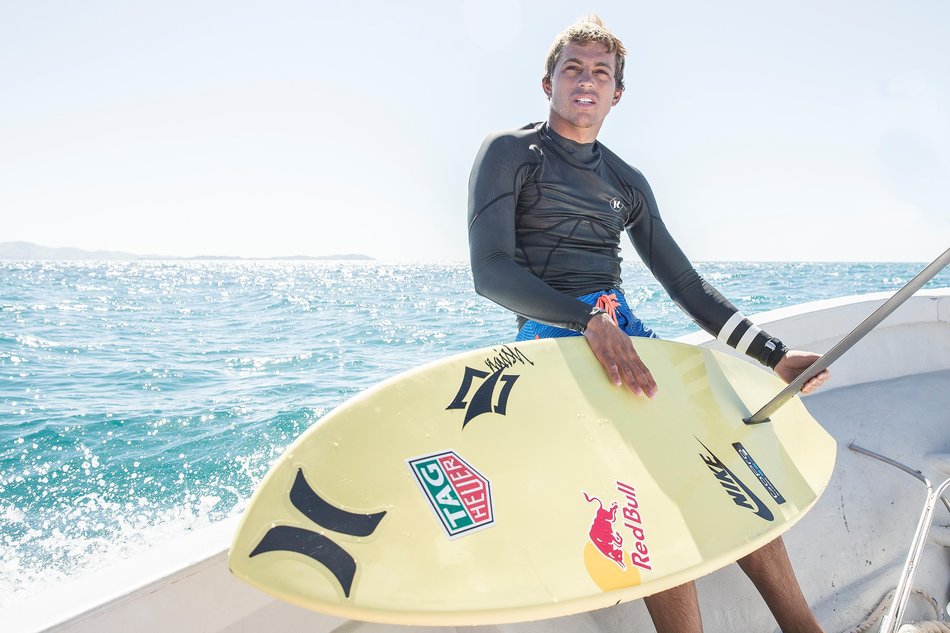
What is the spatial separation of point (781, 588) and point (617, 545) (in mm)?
661

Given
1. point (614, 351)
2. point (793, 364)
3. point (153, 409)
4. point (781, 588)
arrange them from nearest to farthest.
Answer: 1. point (614, 351)
2. point (781, 588)
3. point (793, 364)
4. point (153, 409)

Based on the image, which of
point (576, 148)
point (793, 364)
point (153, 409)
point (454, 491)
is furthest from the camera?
point (153, 409)

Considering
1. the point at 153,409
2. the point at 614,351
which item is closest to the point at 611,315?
the point at 614,351

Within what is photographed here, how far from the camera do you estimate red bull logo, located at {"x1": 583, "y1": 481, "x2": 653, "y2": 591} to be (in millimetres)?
970

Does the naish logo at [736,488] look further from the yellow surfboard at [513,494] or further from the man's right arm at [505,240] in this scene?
the man's right arm at [505,240]

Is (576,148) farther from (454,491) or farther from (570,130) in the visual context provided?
(454,491)

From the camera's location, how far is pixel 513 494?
107 centimetres

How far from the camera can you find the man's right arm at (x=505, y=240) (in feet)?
4.37

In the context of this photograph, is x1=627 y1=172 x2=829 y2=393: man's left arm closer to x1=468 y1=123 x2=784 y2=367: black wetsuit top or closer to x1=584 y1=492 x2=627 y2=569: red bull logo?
x1=468 y1=123 x2=784 y2=367: black wetsuit top

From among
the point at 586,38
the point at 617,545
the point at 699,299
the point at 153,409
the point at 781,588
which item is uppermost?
the point at 586,38

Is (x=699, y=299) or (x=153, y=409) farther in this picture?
(x=153, y=409)

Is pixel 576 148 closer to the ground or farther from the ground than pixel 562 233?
farther from the ground

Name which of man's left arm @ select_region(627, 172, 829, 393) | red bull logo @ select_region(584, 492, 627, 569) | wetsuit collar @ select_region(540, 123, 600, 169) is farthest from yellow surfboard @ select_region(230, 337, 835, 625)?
wetsuit collar @ select_region(540, 123, 600, 169)

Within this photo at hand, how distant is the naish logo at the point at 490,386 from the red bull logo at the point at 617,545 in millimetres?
250
